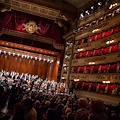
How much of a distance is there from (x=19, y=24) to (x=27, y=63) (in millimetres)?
6180

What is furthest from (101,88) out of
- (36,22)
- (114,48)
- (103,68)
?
(36,22)

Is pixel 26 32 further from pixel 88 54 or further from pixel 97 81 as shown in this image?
pixel 97 81

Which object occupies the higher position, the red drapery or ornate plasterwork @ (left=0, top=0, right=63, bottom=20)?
ornate plasterwork @ (left=0, top=0, right=63, bottom=20)

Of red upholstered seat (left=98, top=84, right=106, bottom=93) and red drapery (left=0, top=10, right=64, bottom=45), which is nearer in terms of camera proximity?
red upholstered seat (left=98, top=84, right=106, bottom=93)

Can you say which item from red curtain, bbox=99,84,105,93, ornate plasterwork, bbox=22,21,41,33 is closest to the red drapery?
ornate plasterwork, bbox=22,21,41,33

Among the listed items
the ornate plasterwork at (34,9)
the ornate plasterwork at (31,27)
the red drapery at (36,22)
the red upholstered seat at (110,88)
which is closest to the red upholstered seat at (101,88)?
the red upholstered seat at (110,88)

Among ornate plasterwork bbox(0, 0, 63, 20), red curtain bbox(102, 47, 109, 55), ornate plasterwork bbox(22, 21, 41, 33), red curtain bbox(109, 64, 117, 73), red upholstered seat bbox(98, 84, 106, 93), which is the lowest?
red upholstered seat bbox(98, 84, 106, 93)

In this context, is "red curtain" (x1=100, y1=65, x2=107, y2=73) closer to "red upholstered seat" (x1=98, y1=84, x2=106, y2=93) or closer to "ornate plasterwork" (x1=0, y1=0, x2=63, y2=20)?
"red upholstered seat" (x1=98, y1=84, x2=106, y2=93)

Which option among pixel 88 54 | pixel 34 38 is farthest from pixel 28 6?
pixel 88 54

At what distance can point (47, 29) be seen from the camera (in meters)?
19.2

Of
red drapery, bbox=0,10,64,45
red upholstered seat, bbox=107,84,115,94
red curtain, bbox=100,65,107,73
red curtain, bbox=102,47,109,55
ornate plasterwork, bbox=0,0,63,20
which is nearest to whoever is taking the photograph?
red upholstered seat, bbox=107,84,115,94

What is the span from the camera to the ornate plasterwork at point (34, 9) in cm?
1770

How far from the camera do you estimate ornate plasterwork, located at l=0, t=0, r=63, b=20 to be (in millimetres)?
17705

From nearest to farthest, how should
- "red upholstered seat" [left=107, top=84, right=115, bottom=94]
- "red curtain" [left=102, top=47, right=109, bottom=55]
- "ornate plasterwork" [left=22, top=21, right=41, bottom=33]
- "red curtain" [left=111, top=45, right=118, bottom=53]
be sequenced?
"red upholstered seat" [left=107, top=84, right=115, bottom=94], "red curtain" [left=111, top=45, right=118, bottom=53], "red curtain" [left=102, top=47, right=109, bottom=55], "ornate plasterwork" [left=22, top=21, right=41, bottom=33]
